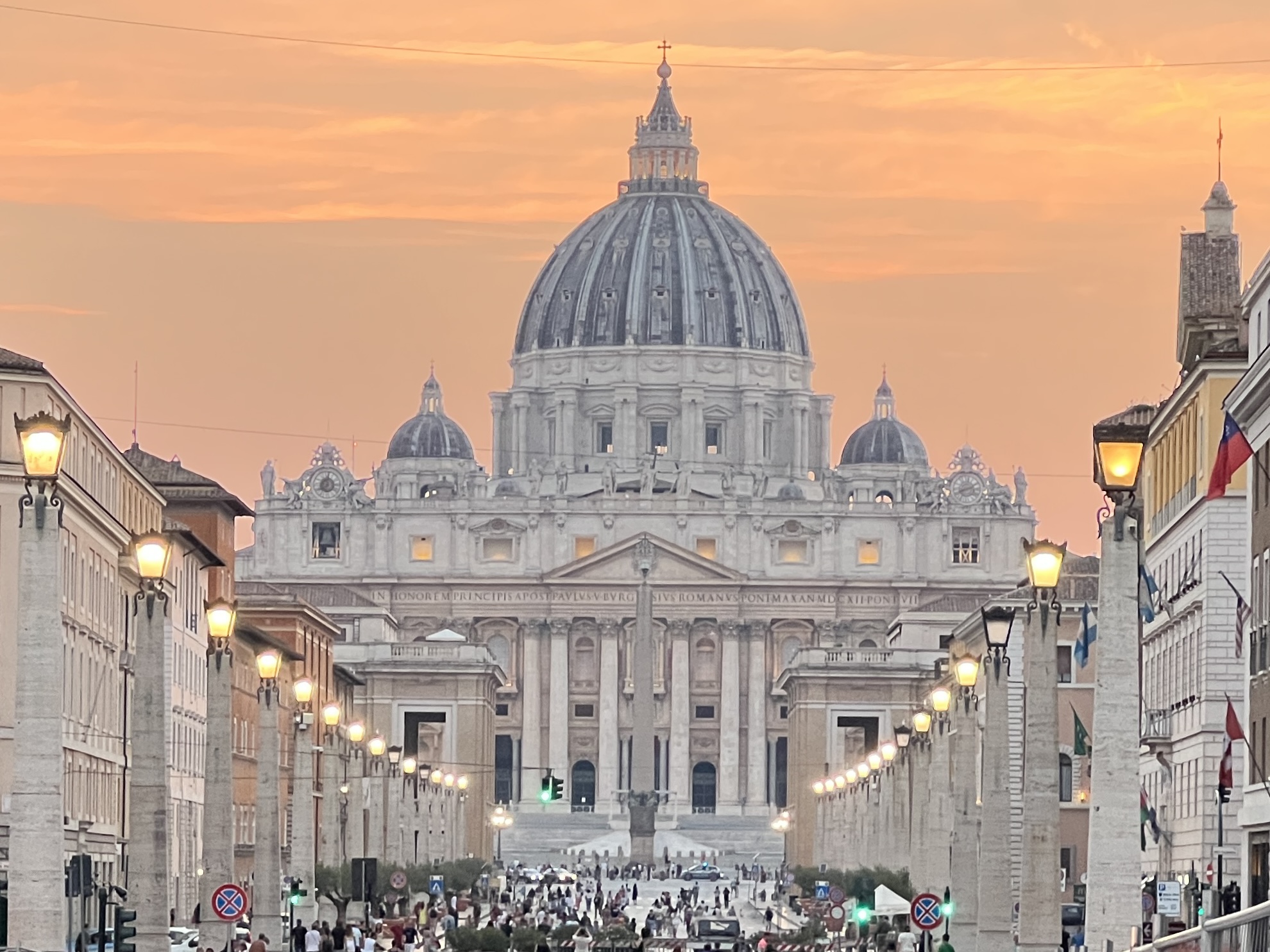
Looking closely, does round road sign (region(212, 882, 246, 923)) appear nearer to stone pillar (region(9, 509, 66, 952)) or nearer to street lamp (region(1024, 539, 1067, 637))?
stone pillar (region(9, 509, 66, 952))

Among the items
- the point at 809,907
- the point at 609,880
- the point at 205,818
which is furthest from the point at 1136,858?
the point at 609,880

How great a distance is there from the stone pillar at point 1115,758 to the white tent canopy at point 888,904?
3726 cm

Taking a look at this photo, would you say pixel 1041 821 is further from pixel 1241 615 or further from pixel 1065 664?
pixel 1065 664

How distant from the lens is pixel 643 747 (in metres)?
178

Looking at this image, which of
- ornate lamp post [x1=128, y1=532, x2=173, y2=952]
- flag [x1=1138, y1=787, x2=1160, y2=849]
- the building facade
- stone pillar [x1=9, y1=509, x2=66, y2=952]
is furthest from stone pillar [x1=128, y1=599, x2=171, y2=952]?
flag [x1=1138, y1=787, x2=1160, y2=849]

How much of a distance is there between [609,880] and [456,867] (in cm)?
3819

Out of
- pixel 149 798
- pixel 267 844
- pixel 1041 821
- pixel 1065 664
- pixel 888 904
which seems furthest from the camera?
pixel 1065 664

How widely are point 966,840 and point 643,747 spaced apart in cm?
13162

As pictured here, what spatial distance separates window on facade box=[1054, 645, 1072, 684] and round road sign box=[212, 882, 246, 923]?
61.1 metres

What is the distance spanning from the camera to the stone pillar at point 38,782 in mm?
29312

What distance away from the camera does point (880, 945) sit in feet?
220

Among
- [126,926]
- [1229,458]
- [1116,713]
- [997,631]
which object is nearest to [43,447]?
[1116,713]

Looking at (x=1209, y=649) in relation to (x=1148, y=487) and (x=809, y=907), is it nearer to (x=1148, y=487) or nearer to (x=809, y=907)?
(x=1148, y=487)

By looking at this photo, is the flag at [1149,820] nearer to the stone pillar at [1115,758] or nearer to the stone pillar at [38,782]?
the stone pillar at [1115,758]
